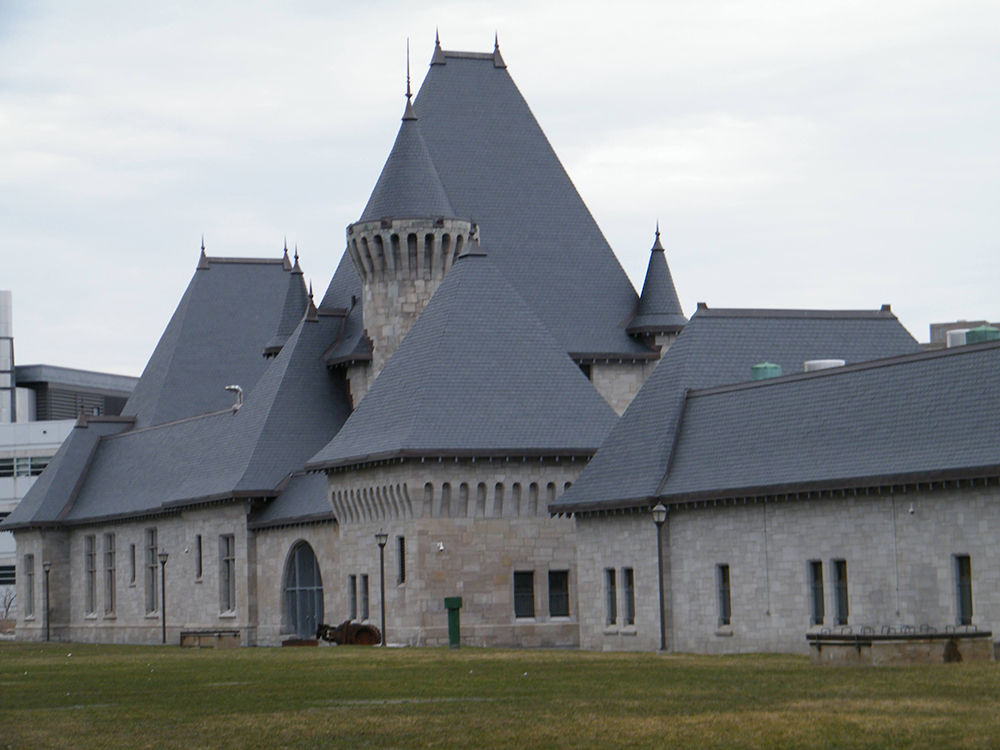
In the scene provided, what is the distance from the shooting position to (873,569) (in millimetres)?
37375

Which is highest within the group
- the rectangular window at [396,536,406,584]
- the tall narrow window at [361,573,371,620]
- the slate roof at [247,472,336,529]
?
the slate roof at [247,472,336,529]

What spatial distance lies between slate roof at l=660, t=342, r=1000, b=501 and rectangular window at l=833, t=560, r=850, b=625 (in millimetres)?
1843

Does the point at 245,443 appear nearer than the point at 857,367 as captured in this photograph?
No

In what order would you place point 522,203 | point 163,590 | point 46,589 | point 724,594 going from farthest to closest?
1. point 46,589
2. point 163,590
3. point 522,203
4. point 724,594

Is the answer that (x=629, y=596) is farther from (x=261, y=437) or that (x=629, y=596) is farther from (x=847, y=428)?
(x=261, y=437)

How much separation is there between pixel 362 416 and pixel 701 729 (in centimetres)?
3482

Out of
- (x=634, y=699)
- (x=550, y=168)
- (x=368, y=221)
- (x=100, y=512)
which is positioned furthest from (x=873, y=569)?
(x=100, y=512)

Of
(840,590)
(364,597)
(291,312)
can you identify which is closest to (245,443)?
(291,312)

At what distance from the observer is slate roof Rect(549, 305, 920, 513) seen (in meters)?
45.1

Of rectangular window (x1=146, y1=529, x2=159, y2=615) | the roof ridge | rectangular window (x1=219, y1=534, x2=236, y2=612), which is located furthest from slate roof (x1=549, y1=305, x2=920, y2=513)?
rectangular window (x1=146, y1=529, x2=159, y2=615)

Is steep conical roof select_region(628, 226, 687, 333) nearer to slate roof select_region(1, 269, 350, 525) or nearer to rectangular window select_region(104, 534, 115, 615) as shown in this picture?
slate roof select_region(1, 269, 350, 525)

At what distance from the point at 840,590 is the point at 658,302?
85.9 feet

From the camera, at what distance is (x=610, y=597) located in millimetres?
45625

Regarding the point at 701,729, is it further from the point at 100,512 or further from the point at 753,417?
the point at 100,512
